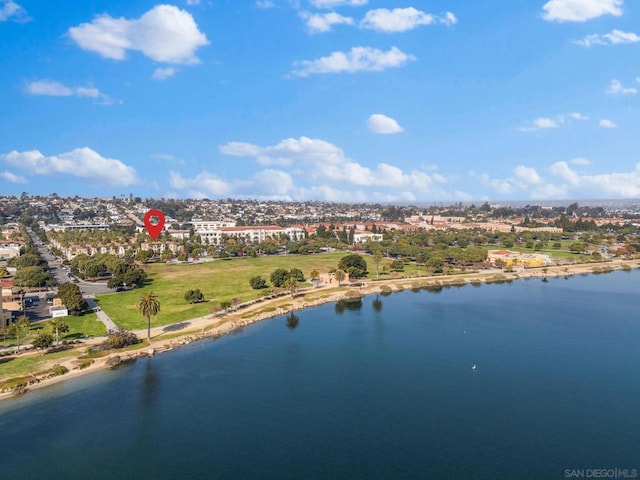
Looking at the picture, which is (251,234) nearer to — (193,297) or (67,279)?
(67,279)

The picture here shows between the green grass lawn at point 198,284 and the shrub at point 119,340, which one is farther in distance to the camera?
the green grass lawn at point 198,284

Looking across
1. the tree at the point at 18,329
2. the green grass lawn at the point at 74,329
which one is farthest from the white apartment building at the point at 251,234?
the tree at the point at 18,329

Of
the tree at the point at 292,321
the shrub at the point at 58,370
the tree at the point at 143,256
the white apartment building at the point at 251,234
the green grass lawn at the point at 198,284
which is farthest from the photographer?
the white apartment building at the point at 251,234

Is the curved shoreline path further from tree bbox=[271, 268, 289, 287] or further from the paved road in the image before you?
tree bbox=[271, 268, 289, 287]

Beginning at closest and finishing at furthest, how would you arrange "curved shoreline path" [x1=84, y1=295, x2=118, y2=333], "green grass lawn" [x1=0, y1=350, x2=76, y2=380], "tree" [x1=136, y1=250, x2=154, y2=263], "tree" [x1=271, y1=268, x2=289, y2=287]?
"green grass lawn" [x1=0, y1=350, x2=76, y2=380] → "curved shoreline path" [x1=84, y1=295, x2=118, y2=333] → "tree" [x1=271, y1=268, x2=289, y2=287] → "tree" [x1=136, y1=250, x2=154, y2=263]

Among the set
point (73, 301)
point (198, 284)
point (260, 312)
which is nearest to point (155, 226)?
point (198, 284)

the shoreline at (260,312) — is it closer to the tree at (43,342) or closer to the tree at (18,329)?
the tree at (43,342)

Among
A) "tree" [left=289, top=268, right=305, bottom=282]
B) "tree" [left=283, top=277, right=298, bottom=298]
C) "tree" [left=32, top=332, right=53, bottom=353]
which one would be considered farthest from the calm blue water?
"tree" [left=289, top=268, right=305, bottom=282]
